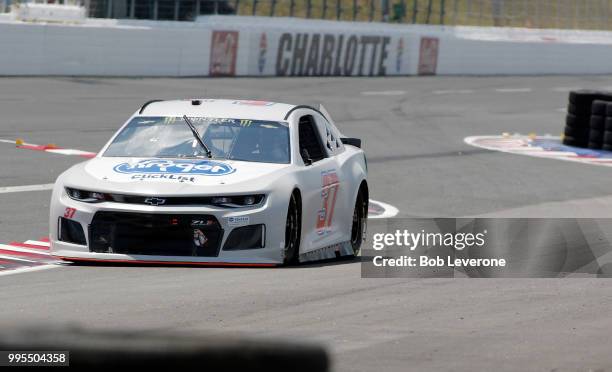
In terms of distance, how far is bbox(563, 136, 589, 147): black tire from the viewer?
23.7m

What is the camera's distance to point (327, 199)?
10461mm

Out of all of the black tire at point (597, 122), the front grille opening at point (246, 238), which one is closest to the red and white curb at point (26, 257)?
the front grille opening at point (246, 238)

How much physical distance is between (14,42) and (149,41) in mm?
4701

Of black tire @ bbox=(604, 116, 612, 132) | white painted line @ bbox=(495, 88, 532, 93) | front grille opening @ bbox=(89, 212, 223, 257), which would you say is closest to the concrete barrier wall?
white painted line @ bbox=(495, 88, 532, 93)

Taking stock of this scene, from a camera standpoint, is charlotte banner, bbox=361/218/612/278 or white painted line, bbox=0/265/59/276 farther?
→ charlotte banner, bbox=361/218/612/278

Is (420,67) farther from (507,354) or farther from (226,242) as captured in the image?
(507,354)

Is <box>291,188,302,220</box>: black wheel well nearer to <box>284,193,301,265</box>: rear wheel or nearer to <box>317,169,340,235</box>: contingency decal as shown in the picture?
<box>284,193,301,265</box>: rear wheel

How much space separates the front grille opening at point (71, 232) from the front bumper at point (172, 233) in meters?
0.03

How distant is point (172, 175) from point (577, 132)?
15610 mm

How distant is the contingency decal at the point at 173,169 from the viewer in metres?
9.51

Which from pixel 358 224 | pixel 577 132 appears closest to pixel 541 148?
pixel 577 132

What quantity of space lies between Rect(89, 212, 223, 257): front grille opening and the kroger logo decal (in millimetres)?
529

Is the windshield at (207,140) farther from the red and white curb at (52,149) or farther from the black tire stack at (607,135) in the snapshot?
the black tire stack at (607,135)

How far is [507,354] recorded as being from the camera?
6242 millimetres
